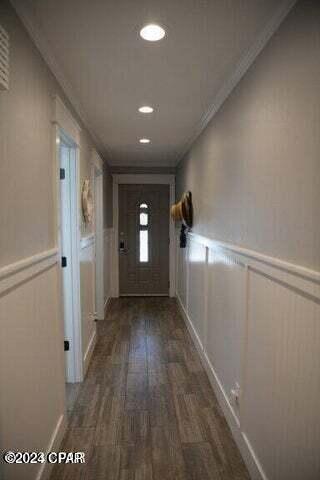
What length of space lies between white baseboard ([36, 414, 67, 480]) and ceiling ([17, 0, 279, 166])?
2.17m

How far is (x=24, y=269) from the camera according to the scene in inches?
55.4

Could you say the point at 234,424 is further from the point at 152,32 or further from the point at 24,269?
the point at 152,32

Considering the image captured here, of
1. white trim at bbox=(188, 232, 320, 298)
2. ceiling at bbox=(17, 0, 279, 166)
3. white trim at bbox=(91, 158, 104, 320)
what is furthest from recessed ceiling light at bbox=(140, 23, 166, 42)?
white trim at bbox=(91, 158, 104, 320)

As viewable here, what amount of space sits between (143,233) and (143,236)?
0.17 ft

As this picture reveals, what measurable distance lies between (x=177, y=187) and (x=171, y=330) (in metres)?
2.39

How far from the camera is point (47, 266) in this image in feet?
5.83

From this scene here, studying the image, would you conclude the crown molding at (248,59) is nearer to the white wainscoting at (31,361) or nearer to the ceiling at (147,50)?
the ceiling at (147,50)

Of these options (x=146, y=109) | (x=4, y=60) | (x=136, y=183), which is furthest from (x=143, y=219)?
(x=4, y=60)

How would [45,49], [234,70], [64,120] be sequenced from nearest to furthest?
1. [45,49]
2. [234,70]
3. [64,120]

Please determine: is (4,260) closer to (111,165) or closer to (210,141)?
(210,141)

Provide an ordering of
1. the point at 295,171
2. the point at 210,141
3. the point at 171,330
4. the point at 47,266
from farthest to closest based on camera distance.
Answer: the point at 171,330, the point at 210,141, the point at 47,266, the point at 295,171

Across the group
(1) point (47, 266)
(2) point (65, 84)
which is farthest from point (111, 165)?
(1) point (47, 266)

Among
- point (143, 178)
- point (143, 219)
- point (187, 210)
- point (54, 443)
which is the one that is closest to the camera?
point (54, 443)

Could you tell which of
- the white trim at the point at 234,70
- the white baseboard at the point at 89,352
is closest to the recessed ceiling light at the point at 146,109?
the white trim at the point at 234,70
